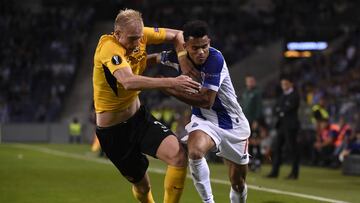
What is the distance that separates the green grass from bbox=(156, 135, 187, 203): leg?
9.45ft

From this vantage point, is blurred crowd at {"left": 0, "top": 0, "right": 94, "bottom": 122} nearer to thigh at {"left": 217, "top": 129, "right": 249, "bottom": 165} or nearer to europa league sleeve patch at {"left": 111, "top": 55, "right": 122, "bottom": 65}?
thigh at {"left": 217, "top": 129, "right": 249, "bottom": 165}

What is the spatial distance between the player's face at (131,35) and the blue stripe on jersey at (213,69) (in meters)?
0.83

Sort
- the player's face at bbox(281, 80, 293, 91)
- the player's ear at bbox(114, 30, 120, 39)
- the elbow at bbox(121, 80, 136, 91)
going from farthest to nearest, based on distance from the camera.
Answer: the player's face at bbox(281, 80, 293, 91)
the player's ear at bbox(114, 30, 120, 39)
the elbow at bbox(121, 80, 136, 91)

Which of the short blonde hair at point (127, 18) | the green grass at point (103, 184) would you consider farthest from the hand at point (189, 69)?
the green grass at point (103, 184)

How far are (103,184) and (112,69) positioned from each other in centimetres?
620

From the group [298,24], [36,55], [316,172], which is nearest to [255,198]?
[316,172]

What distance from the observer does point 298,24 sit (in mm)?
36750

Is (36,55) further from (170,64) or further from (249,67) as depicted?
(170,64)

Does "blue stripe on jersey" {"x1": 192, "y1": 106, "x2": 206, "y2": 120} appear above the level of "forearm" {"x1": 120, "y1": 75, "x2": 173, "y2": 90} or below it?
below

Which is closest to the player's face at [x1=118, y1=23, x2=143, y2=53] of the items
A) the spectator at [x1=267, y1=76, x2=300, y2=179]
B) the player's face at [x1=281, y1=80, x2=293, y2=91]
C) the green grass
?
A: the green grass

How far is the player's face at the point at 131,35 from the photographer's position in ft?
25.8

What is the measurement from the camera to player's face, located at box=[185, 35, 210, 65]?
818cm

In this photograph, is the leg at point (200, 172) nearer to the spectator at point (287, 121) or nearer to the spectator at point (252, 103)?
the spectator at point (287, 121)

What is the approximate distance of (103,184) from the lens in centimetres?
1361
